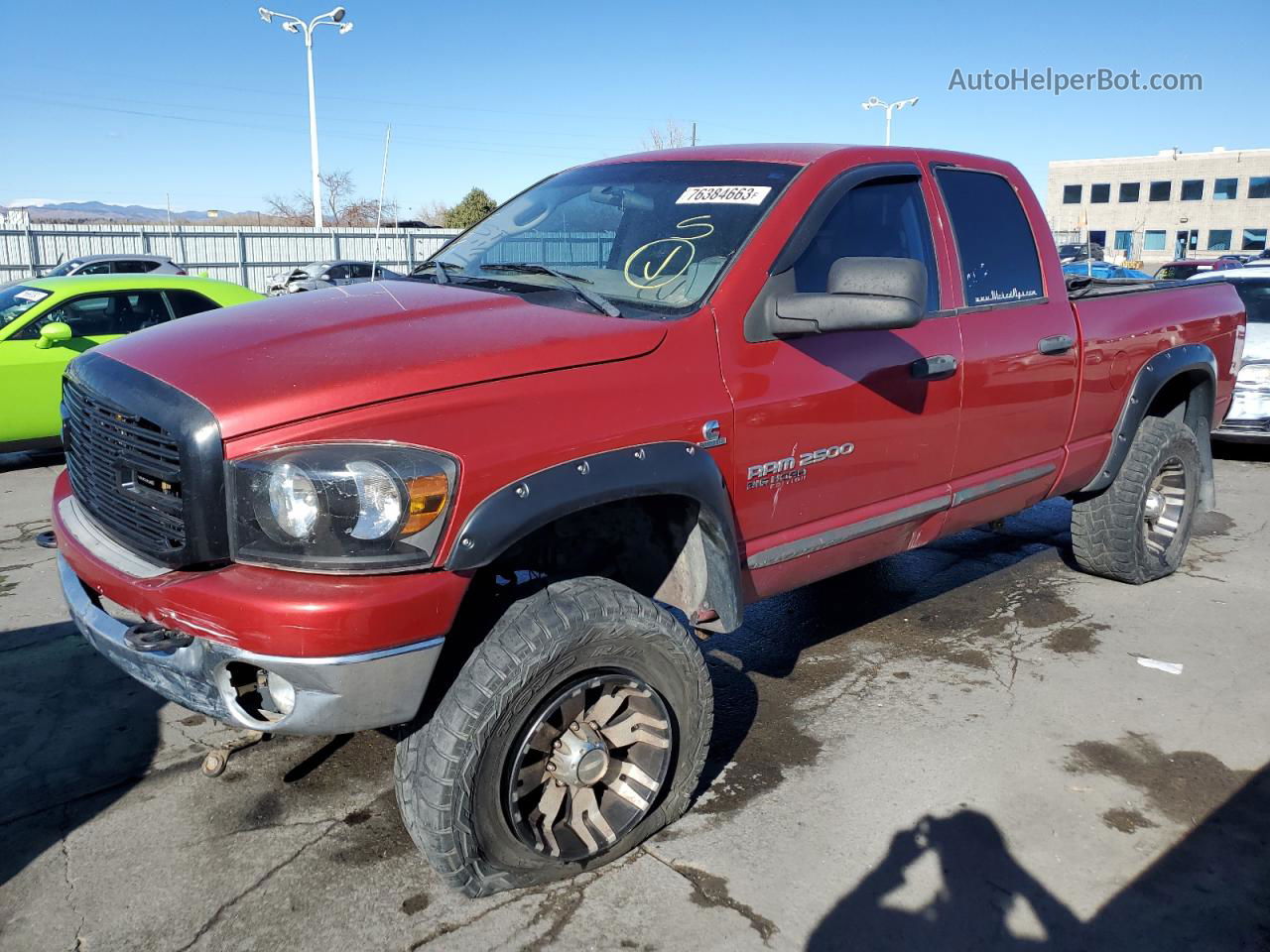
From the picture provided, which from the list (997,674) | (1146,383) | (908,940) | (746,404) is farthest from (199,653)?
(1146,383)

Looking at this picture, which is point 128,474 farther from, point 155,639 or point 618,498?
point 618,498

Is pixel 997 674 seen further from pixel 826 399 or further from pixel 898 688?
pixel 826 399

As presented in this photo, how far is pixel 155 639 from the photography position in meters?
2.45

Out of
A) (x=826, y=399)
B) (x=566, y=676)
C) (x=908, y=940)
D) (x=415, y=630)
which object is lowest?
(x=908, y=940)

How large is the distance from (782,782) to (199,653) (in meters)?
1.96

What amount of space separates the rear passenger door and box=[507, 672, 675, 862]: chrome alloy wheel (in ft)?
5.61

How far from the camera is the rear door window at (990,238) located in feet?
13.1

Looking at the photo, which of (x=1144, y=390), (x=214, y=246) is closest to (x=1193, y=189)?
(x=214, y=246)

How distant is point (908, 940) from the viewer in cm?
264

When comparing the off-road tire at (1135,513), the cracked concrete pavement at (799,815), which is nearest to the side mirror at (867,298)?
the cracked concrete pavement at (799,815)

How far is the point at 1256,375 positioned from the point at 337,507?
28.4 feet

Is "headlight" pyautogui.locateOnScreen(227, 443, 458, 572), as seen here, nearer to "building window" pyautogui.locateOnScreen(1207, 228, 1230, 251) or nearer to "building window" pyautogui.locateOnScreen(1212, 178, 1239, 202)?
"building window" pyautogui.locateOnScreen(1207, 228, 1230, 251)

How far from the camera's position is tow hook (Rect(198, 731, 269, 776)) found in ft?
11.0

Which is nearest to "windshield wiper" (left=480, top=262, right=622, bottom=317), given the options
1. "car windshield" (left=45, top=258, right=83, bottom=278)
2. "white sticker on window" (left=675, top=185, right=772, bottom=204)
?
"white sticker on window" (left=675, top=185, right=772, bottom=204)
